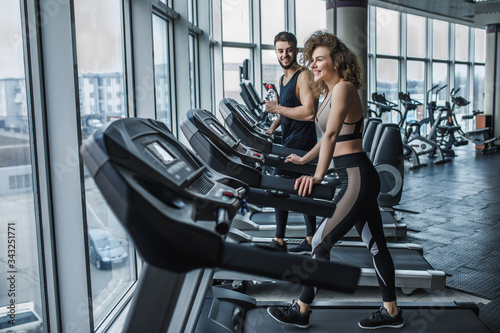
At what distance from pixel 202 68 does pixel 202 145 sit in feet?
12.3

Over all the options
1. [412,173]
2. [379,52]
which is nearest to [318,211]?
[412,173]

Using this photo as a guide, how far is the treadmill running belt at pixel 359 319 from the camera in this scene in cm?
233

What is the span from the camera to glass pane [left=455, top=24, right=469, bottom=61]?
41.3 ft

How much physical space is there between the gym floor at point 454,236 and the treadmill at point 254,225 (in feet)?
0.48

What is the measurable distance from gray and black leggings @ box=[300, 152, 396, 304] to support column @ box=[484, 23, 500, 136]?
408 inches

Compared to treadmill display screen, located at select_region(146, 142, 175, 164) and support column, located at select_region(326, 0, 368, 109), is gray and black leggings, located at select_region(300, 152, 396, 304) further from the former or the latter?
support column, located at select_region(326, 0, 368, 109)

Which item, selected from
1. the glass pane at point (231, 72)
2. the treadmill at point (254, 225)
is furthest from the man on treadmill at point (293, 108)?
the glass pane at point (231, 72)

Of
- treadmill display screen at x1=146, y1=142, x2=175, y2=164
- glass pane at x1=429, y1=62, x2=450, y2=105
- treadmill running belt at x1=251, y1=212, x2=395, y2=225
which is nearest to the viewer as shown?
treadmill display screen at x1=146, y1=142, x2=175, y2=164

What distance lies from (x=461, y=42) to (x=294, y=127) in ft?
36.8

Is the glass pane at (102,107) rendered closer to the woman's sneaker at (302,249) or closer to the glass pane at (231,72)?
the woman's sneaker at (302,249)

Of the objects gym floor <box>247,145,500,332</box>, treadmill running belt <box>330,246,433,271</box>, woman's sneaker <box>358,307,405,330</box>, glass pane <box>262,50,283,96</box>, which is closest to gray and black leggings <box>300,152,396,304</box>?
woman's sneaker <box>358,307,405,330</box>

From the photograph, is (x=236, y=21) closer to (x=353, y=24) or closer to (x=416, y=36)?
(x=353, y=24)

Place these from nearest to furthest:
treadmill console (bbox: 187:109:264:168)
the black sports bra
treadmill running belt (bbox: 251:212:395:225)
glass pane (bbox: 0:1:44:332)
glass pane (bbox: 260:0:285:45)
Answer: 1. glass pane (bbox: 0:1:44:332)
2. treadmill console (bbox: 187:109:264:168)
3. the black sports bra
4. treadmill running belt (bbox: 251:212:395:225)
5. glass pane (bbox: 260:0:285:45)

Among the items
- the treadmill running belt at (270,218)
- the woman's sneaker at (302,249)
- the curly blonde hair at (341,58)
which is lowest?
the treadmill running belt at (270,218)
